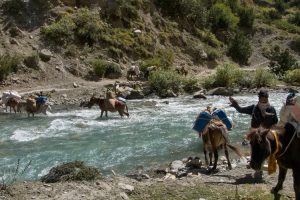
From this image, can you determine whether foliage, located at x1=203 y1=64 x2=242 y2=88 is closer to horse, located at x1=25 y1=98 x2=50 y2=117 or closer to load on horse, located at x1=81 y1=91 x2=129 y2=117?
load on horse, located at x1=81 y1=91 x2=129 y2=117

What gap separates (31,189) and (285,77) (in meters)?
29.1

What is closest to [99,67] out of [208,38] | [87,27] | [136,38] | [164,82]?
[87,27]

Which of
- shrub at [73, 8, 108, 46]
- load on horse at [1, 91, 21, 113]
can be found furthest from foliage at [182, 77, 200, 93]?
load on horse at [1, 91, 21, 113]

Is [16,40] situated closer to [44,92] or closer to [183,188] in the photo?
[44,92]

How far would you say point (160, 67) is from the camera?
35844 millimetres

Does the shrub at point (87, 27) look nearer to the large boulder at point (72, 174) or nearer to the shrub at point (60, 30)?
the shrub at point (60, 30)

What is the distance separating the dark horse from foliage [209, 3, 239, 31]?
42093mm

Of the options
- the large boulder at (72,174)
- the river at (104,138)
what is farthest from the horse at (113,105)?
the large boulder at (72,174)

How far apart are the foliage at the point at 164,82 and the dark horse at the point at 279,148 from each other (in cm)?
2277

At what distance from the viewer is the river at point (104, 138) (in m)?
14.6

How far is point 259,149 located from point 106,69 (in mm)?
27945

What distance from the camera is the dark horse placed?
6855mm

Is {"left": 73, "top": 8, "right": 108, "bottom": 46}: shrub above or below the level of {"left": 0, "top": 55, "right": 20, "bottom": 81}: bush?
above

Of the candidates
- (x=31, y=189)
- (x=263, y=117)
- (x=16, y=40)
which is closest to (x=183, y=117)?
(x=263, y=117)
